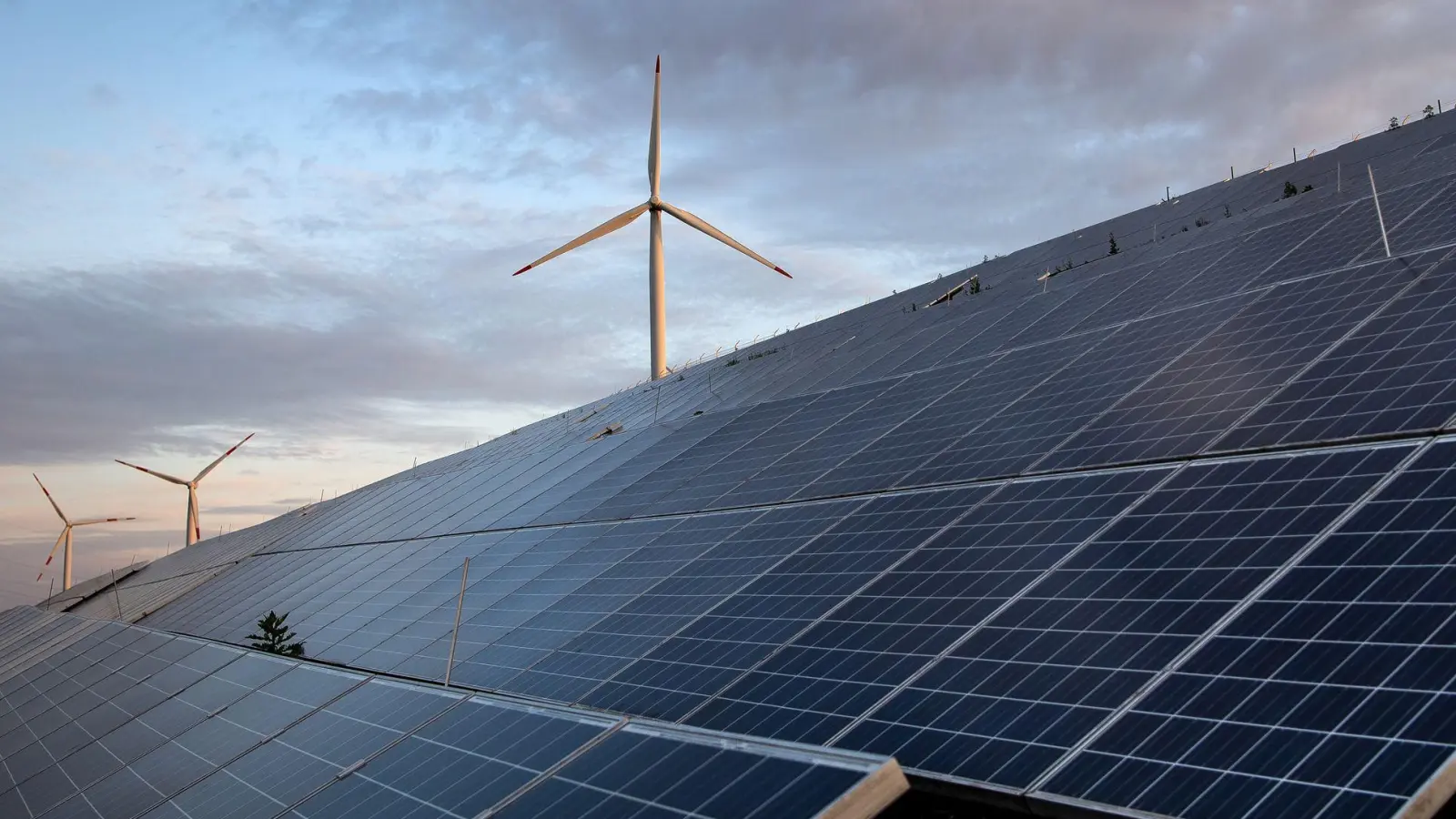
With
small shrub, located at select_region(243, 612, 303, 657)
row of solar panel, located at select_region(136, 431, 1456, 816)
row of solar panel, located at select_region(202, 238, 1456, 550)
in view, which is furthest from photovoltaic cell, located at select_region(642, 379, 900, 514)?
small shrub, located at select_region(243, 612, 303, 657)

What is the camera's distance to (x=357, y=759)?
54.1 ft

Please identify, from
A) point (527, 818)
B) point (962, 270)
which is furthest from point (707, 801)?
point (962, 270)

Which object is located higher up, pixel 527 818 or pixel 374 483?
pixel 374 483

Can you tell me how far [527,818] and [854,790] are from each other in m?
4.12

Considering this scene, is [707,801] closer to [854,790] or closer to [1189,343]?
[854,790]

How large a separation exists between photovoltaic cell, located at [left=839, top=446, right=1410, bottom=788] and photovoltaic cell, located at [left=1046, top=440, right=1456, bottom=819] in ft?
1.74

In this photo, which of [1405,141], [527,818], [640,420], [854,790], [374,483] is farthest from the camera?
[374,483]

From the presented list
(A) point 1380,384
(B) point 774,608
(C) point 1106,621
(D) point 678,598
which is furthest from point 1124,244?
(C) point 1106,621

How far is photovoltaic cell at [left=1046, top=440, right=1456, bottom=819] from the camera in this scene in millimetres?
9680

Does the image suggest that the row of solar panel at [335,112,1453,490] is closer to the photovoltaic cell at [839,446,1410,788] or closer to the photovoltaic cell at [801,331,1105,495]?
the photovoltaic cell at [801,331,1105,495]

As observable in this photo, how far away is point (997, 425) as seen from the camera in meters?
24.9

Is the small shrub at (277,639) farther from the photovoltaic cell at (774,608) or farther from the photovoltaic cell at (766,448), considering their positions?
the photovoltaic cell at (774,608)

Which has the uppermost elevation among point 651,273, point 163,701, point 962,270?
point 651,273

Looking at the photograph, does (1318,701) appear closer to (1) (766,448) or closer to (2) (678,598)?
(2) (678,598)
